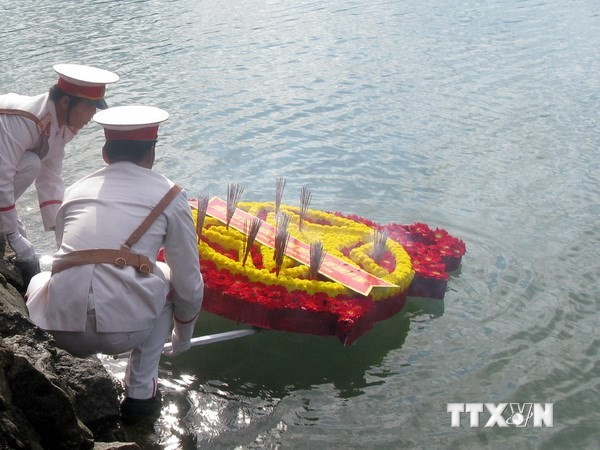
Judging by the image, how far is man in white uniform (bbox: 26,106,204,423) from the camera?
433 cm

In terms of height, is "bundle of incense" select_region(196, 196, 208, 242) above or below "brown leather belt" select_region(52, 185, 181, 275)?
below

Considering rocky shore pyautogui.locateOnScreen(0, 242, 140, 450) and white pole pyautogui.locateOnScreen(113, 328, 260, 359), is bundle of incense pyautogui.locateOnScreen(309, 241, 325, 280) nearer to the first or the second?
white pole pyautogui.locateOnScreen(113, 328, 260, 359)

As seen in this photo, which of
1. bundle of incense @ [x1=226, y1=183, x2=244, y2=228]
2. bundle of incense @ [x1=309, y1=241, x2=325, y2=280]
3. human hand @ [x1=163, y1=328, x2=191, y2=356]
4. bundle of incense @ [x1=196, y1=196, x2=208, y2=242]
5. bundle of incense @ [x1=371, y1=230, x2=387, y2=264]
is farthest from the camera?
bundle of incense @ [x1=226, y1=183, x2=244, y2=228]

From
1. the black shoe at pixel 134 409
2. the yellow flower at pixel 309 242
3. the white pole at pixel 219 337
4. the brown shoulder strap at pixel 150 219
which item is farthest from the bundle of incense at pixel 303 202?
the black shoe at pixel 134 409

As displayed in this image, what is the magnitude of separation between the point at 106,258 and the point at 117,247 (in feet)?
0.27

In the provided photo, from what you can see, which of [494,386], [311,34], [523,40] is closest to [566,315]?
[494,386]

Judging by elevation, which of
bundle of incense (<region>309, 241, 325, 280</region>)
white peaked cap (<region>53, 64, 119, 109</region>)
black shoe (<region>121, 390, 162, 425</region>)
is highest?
white peaked cap (<region>53, 64, 119, 109</region>)

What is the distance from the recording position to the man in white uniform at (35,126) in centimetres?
548

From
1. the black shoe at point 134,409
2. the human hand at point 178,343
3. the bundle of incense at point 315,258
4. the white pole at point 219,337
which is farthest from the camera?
the bundle of incense at point 315,258

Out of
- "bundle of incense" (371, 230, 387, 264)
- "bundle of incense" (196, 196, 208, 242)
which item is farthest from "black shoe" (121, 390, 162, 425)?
"bundle of incense" (371, 230, 387, 264)

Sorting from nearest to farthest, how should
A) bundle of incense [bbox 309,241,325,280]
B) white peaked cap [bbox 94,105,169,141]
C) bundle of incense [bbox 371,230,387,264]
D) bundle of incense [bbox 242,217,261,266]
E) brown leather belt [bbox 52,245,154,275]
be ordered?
brown leather belt [bbox 52,245,154,275] → white peaked cap [bbox 94,105,169,141] → bundle of incense [bbox 309,241,325,280] → bundle of incense [bbox 242,217,261,266] → bundle of incense [bbox 371,230,387,264]

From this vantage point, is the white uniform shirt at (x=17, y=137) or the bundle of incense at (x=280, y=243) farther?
the bundle of incense at (x=280, y=243)

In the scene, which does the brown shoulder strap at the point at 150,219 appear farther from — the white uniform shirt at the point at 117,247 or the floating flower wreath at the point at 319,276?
the floating flower wreath at the point at 319,276

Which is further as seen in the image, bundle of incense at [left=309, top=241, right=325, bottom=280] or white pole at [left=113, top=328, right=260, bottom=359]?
bundle of incense at [left=309, top=241, right=325, bottom=280]
